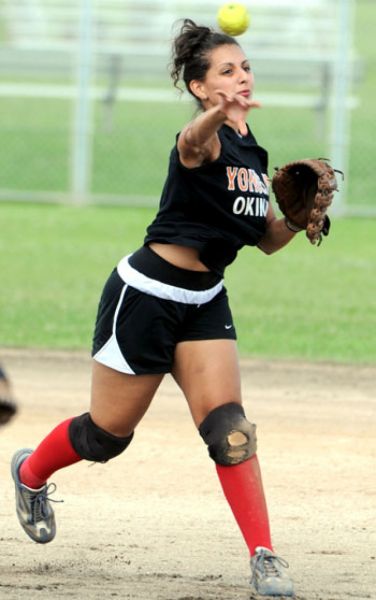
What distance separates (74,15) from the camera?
1847 centimetres

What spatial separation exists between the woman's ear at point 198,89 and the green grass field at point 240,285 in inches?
170

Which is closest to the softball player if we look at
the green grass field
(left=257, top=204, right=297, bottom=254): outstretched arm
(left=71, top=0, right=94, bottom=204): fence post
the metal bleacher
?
(left=257, top=204, right=297, bottom=254): outstretched arm

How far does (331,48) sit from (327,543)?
1351 centimetres

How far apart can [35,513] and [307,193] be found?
148 cm

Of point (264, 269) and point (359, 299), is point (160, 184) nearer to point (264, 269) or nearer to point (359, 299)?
point (264, 269)

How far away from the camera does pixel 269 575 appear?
4.16 metres

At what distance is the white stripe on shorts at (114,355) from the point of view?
14.3ft

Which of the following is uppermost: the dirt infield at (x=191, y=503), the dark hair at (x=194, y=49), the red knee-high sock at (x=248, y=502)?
the dark hair at (x=194, y=49)

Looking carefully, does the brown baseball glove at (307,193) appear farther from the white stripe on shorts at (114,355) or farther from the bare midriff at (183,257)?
the white stripe on shorts at (114,355)

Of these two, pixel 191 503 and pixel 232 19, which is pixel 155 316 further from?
pixel 191 503

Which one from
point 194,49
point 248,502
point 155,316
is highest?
point 194,49

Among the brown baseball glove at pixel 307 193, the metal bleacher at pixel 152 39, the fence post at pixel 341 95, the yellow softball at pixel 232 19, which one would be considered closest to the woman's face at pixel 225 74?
the yellow softball at pixel 232 19

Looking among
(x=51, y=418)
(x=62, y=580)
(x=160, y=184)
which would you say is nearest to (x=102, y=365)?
(x=62, y=580)

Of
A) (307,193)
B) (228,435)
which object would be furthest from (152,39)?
(228,435)
